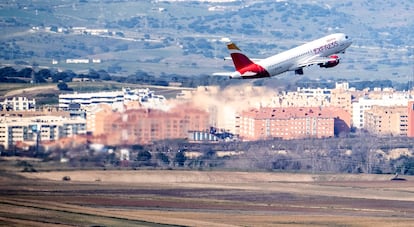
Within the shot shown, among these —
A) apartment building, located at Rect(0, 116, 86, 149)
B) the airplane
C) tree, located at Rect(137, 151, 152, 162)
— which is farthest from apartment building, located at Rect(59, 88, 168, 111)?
the airplane

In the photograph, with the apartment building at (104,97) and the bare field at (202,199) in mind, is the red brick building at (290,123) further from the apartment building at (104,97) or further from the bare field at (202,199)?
the bare field at (202,199)

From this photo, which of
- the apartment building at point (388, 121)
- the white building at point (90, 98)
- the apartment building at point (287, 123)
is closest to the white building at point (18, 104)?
the white building at point (90, 98)

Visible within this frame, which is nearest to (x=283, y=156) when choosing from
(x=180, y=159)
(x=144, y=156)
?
(x=180, y=159)

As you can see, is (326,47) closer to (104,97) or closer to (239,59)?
(239,59)

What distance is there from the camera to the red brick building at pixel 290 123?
136500 mm

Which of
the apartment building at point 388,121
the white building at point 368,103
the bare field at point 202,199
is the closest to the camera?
the bare field at point 202,199

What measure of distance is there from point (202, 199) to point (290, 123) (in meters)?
34.3

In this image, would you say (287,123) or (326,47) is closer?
(326,47)

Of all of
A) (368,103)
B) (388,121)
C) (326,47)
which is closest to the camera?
(326,47)

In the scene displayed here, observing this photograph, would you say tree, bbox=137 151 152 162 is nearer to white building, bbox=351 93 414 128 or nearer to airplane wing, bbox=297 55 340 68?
airplane wing, bbox=297 55 340 68

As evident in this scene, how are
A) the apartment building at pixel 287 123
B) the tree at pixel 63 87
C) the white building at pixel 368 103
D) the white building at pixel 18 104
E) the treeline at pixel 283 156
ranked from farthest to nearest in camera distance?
the tree at pixel 63 87, the white building at pixel 368 103, the white building at pixel 18 104, the apartment building at pixel 287 123, the treeline at pixel 283 156

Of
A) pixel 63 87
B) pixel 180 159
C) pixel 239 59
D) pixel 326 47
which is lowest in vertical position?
pixel 180 159

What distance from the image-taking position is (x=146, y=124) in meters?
109

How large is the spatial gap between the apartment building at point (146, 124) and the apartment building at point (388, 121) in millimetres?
38507
